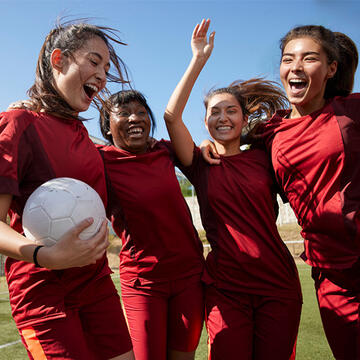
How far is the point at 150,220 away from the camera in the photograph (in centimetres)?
330

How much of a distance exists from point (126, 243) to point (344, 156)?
1956 mm

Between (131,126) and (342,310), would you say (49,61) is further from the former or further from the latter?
(342,310)

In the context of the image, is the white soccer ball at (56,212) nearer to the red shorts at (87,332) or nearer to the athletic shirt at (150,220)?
the red shorts at (87,332)

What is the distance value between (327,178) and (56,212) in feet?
6.19

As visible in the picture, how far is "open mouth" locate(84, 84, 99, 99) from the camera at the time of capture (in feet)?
8.75

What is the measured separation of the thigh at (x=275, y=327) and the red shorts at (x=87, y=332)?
3.28 feet

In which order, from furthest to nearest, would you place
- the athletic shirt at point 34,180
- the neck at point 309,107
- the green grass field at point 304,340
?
the green grass field at point 304,340, the neck at point 309,107, the athletic shirt at point 34,180

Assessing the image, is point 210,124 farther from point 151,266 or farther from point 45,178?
point 45,178

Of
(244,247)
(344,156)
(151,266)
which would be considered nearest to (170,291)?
(151,266)

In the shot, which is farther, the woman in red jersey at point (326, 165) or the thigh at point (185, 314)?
the thigh at point (185, 314)

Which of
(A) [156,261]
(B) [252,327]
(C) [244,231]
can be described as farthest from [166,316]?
(C) [244,231]

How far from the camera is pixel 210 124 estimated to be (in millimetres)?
3523

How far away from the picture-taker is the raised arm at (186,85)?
321cm

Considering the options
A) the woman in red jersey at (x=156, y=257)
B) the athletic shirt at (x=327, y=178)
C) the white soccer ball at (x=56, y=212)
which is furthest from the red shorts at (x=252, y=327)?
the white soccer ball at (x=56, y=212)
